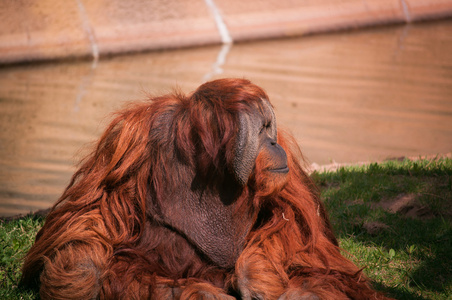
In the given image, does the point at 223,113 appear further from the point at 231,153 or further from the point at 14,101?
the point at 14,101

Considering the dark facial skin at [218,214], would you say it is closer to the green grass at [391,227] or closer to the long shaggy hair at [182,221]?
the long shaggy hair at [182,221]

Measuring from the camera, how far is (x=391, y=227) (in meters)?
3.68

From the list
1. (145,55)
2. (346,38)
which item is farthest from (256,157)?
(346,38)

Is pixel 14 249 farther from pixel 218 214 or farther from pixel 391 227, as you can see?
pixel 391 227

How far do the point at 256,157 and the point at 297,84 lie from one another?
581cm

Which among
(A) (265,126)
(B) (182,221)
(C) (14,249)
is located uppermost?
(A) (265,126)

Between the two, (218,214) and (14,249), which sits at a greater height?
(218,214)

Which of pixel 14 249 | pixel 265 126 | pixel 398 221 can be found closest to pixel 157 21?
pixel 398 221

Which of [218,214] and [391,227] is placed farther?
[391,227]

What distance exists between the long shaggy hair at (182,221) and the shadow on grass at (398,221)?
0.58 meters

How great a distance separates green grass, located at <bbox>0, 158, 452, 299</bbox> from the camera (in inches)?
121

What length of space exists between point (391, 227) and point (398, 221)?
0.11 meters

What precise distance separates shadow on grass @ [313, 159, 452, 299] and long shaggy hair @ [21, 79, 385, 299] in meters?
0.58

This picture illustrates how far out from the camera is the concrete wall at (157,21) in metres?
8.53
